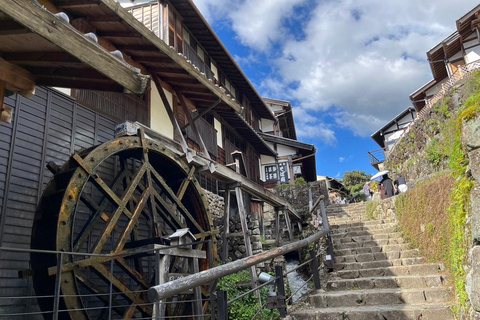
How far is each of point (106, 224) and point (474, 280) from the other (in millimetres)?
4861

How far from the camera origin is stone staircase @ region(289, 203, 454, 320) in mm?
3949

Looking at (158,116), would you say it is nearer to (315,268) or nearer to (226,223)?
(226,223)

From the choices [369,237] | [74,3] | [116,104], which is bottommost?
[369,237]

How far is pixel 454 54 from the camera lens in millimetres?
19297

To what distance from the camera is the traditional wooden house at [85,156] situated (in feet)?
8.40

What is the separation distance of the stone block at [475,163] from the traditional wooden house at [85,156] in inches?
122

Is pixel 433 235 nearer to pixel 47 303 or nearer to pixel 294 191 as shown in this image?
pixel 47 303

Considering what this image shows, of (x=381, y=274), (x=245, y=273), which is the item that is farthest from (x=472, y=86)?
(x=245, y=273)

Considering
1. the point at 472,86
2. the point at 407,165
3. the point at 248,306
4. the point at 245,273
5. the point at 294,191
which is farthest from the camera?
the point at 294,191

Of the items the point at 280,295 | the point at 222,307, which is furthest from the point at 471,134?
the point at 222,307

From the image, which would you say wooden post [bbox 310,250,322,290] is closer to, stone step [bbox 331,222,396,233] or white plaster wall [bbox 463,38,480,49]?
stone step [bbox 331,222,396,233]

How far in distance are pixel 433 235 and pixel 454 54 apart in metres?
17.8

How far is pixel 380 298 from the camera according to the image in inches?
175

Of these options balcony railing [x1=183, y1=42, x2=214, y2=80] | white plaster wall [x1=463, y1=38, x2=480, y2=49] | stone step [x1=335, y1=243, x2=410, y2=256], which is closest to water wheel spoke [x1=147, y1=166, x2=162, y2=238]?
stone step [x1=335, y1=243, x2=410, y2=256]
